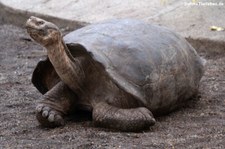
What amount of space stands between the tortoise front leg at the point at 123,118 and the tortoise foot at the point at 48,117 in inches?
8.7

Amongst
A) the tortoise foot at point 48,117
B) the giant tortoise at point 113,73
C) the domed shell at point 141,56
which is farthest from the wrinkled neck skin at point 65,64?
the tortoise foot at point 48,117

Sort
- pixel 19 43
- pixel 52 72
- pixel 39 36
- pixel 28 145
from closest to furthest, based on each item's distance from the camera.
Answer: pixel 28 145
pixel 39 36
pixel 52 72
pixel 19 43

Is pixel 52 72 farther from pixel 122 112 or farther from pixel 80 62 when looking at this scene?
pixel 122 112

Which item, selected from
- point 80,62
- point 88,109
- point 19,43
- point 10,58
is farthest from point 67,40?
point 19,43

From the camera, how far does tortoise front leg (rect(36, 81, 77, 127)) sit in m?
3.79

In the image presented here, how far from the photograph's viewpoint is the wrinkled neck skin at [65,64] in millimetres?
3734

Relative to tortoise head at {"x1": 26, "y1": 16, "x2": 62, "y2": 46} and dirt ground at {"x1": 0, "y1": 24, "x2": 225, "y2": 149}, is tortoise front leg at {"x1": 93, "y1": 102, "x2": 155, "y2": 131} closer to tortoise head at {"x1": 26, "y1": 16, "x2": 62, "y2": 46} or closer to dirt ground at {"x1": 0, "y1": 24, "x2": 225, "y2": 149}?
dirt ground at {"x1": 0, "y1": 24, "x2": 225, "y2": 149}

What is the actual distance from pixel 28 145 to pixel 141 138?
2.01 feet

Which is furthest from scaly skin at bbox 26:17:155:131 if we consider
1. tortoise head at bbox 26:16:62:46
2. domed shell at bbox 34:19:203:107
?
domed shell at bbox 34:19:203:107

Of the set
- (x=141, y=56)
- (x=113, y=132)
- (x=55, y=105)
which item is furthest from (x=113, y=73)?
(x=55, y=105)

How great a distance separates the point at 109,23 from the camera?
4.20 meters

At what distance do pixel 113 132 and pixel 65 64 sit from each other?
514mm

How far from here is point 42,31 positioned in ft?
12.0

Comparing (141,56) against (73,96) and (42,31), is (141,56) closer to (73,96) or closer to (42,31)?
(73,96)
